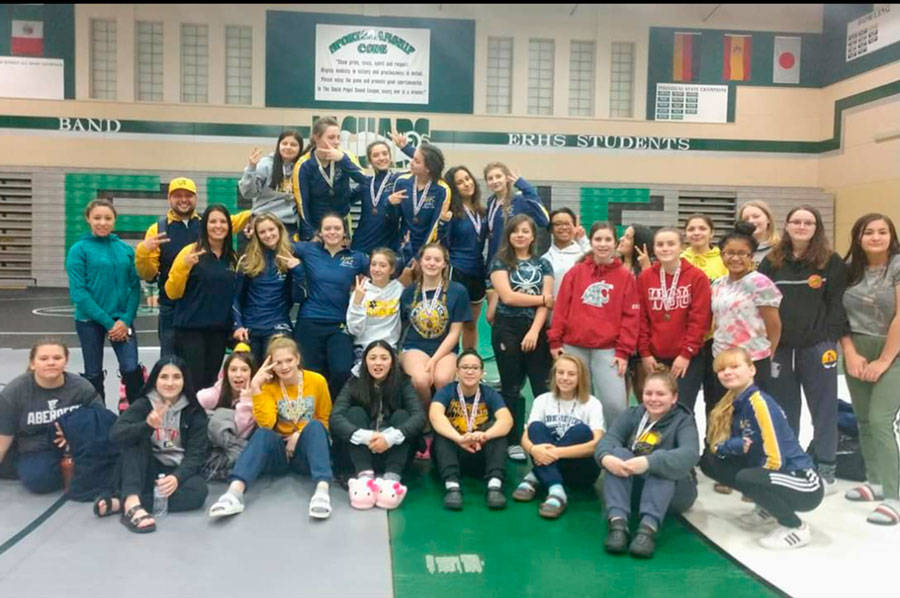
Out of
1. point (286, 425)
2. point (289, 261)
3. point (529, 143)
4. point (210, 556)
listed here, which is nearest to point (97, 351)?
point (289, 261)

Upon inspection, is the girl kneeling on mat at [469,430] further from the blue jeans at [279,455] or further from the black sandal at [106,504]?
the black sandal at [106,504]

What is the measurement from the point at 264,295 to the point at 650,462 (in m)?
2.65

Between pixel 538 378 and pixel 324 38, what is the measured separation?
8.00m

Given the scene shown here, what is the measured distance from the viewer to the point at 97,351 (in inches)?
186

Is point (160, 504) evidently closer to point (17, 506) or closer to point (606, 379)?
point (17, 506)

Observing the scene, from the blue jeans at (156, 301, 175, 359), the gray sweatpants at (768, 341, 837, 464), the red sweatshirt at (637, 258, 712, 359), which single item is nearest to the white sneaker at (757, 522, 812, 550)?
the gray sweatpants at (768, 341, 837, 464)

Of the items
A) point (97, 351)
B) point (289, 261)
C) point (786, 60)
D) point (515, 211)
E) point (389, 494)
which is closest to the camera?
point (389, 494)

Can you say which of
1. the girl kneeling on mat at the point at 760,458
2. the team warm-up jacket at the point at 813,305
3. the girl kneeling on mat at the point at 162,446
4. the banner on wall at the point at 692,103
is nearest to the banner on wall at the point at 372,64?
the banner on wall at the point at 692,103

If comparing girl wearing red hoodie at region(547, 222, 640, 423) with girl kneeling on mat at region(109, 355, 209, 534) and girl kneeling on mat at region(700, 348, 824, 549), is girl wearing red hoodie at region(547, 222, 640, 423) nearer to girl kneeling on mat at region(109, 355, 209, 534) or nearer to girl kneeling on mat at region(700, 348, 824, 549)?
girl kneeling on mat at region(700, 348, 824, 549)

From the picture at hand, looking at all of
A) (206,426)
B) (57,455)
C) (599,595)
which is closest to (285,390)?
(206,426)

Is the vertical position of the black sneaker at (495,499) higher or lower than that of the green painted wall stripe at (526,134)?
lower

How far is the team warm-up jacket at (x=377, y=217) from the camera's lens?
499 cm

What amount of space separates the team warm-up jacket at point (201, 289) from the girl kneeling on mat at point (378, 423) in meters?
1.03

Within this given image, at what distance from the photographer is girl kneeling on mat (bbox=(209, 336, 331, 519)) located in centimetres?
372
